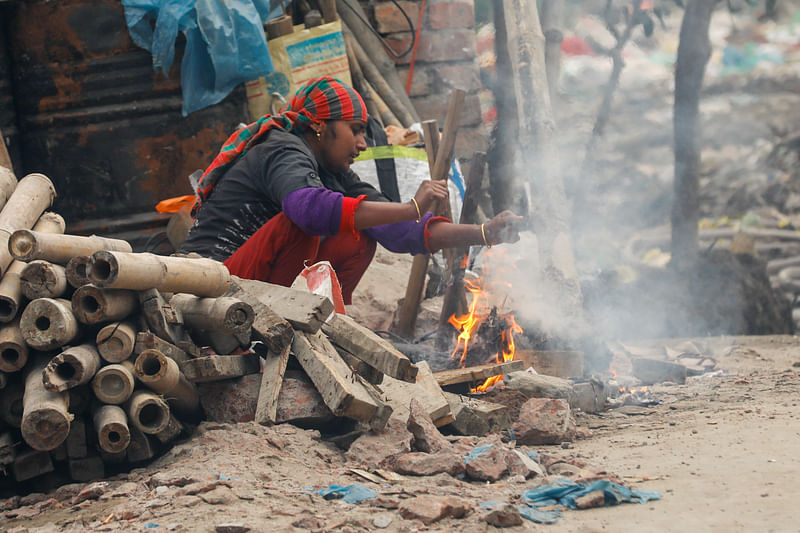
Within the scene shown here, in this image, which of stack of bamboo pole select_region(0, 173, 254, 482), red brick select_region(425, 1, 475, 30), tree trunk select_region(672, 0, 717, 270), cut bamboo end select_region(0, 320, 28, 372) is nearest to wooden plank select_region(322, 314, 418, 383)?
stack of bamboo pole select_region(0, 173, 254, 482)

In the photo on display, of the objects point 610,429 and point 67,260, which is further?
point 610,429

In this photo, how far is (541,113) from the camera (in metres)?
4.84

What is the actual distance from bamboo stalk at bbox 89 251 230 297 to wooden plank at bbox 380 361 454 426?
76 centimetres

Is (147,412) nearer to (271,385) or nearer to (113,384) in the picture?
(113,384)

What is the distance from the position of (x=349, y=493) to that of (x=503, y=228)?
1.72 meters

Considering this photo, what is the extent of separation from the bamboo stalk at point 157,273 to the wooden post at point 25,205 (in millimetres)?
524

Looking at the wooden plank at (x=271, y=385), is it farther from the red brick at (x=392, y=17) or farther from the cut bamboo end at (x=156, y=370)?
the red brick at (x=392, y=17)

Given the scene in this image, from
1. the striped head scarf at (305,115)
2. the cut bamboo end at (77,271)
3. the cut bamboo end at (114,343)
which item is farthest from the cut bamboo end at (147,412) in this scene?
the striped head scarf at (305,115)

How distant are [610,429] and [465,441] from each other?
28.8 inches

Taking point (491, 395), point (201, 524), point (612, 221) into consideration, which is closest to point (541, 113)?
point (491, 395)

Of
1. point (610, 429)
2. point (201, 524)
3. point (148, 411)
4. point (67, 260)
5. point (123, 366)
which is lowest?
point (610, 429)

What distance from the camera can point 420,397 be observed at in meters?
3.05

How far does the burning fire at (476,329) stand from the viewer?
4.08 m

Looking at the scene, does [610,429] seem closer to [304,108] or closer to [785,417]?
[785,417]
